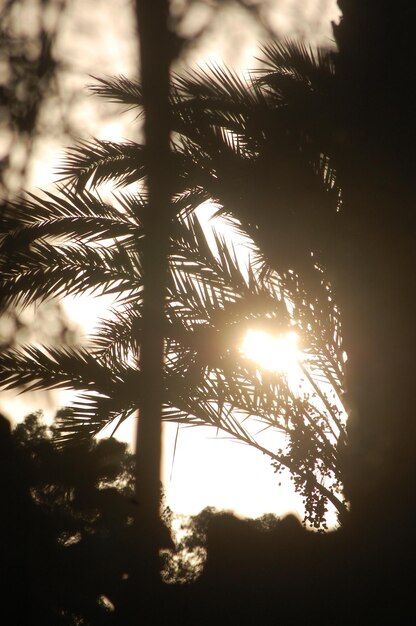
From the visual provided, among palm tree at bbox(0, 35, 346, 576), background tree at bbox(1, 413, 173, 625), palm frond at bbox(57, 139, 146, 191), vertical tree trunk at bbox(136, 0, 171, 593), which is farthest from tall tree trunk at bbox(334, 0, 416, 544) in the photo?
background tree at bbox(1, 413, 173, 625)

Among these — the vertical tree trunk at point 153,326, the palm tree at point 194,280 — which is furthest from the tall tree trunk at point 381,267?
the vertical tree trunk at point 153,326

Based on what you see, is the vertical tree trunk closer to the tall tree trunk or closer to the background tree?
the background tree

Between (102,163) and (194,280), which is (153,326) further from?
(102,163)

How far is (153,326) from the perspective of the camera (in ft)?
14.2

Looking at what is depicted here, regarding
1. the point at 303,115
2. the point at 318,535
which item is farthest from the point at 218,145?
the point at 318,535

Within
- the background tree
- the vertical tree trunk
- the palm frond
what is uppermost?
the palm frond

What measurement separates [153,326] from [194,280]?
0.45 m

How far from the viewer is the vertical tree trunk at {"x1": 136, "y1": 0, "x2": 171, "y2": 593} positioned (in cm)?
427

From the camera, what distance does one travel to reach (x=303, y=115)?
407 cm

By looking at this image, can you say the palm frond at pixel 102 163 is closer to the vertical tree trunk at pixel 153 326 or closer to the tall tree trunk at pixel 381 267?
the vertical tree trunk at pixel 153 326

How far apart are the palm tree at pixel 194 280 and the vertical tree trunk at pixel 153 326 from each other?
67 millimetres

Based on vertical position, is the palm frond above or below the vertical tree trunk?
above

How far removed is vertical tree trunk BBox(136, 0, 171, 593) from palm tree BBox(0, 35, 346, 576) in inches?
2.6

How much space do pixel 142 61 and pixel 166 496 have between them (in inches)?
166
